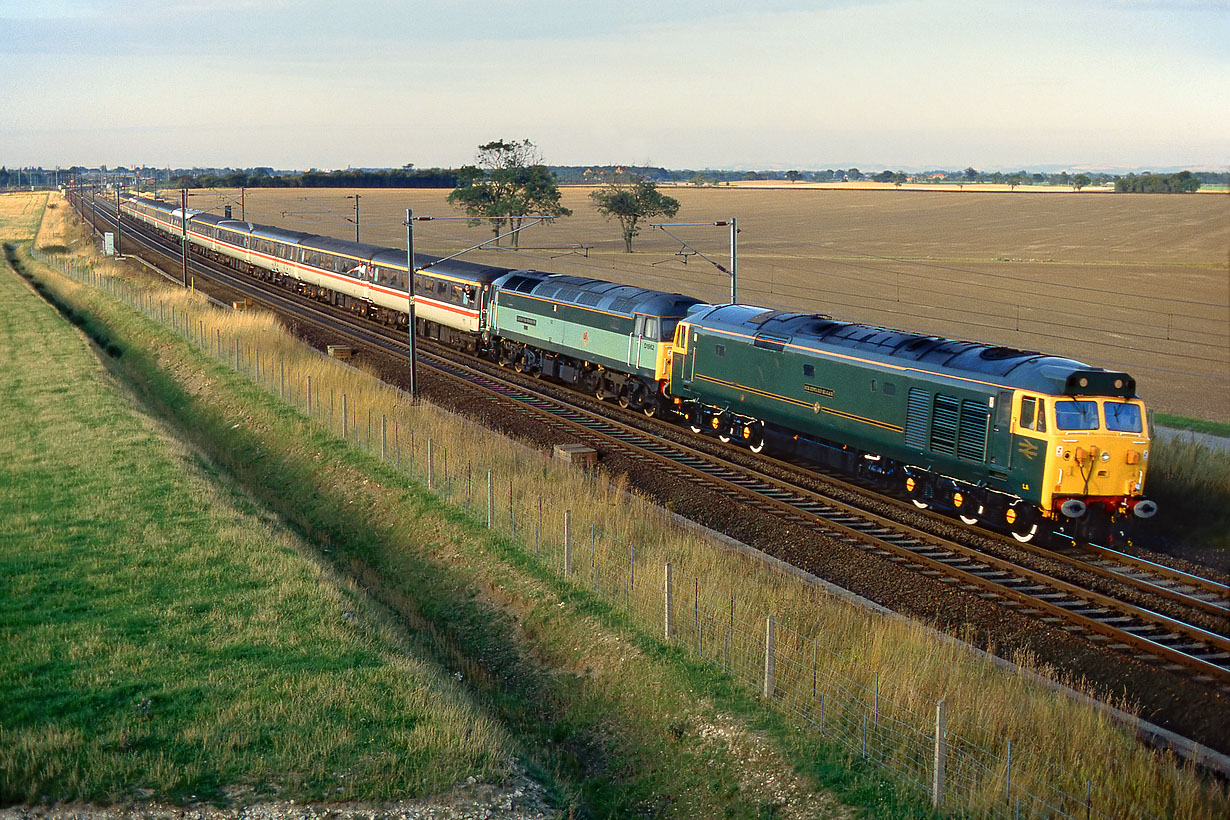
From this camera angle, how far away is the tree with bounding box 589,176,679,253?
111 m

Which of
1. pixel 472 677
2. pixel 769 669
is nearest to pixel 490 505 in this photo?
pixel 472 677

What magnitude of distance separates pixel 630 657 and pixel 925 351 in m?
10.7

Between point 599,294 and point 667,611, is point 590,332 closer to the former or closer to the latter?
point 599,294

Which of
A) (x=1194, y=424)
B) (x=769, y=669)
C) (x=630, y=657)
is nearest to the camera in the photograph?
(x=769, y=669)

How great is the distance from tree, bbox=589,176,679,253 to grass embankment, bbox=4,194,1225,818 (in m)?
82.7

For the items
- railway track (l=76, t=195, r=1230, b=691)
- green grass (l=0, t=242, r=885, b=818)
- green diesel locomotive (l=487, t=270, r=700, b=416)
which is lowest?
green grass (l=0, t=242, r=885, b=818)

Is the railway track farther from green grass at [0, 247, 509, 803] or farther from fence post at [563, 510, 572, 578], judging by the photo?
green grass at [0, 247, 509, 803]

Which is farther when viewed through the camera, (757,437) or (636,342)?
(636,342)

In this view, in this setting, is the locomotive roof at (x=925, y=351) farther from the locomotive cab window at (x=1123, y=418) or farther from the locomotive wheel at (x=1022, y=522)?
the locomotive wheel at (x=1022, y=522)

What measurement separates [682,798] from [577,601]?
18.6ft

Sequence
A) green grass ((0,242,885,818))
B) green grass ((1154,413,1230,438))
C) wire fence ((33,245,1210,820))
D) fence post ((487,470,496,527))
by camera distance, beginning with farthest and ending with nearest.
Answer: green grass ((1154,413,1230,438)) < fence post ((487,470,496,527)) < green grass ((0,242,885,818)) < wire fence ((33,245,1210,820))

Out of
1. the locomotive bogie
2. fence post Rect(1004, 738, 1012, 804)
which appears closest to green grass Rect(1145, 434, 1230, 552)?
the locomotive bogie

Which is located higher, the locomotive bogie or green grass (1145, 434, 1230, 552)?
the locomotive bogie

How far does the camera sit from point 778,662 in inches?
620
